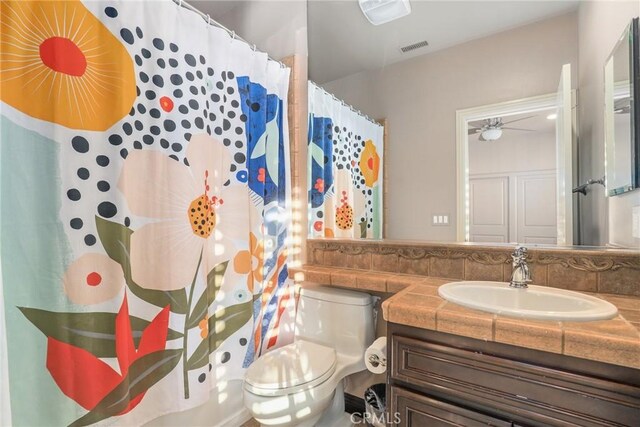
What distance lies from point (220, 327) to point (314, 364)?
19.9 inches

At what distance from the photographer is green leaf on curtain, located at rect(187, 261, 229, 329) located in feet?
4.54


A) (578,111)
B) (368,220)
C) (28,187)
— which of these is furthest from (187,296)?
(578,111)

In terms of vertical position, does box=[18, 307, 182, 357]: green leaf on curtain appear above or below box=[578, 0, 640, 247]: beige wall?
below

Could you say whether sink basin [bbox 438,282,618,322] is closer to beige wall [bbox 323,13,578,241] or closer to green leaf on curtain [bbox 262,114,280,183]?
beige wall [bbox 323,13,578,241]

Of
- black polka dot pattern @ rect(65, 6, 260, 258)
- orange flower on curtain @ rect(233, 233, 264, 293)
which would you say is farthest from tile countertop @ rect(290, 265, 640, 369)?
black polka dot pattern @ rect(65, 6, 260, 258)

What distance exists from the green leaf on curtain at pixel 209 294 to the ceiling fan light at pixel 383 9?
1.61 m

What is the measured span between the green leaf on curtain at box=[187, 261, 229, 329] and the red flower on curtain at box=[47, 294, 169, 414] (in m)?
0.14

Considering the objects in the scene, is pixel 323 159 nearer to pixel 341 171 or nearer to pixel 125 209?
pixel 341 171

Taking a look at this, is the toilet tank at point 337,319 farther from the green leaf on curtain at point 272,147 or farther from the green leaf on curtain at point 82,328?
the green leaf on curtain at point 82,328

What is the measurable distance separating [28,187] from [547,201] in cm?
189

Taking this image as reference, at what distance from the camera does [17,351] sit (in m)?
0.95

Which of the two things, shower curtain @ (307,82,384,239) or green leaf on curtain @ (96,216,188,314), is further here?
shower curtain @ (307,82,384,239)

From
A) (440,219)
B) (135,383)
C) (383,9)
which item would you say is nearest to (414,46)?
(383,9)

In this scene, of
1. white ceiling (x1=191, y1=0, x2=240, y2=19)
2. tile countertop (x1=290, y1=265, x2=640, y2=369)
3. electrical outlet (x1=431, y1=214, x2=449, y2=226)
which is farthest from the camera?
white ceiling (x1=191, y1=0, x2=240, y2=19)
